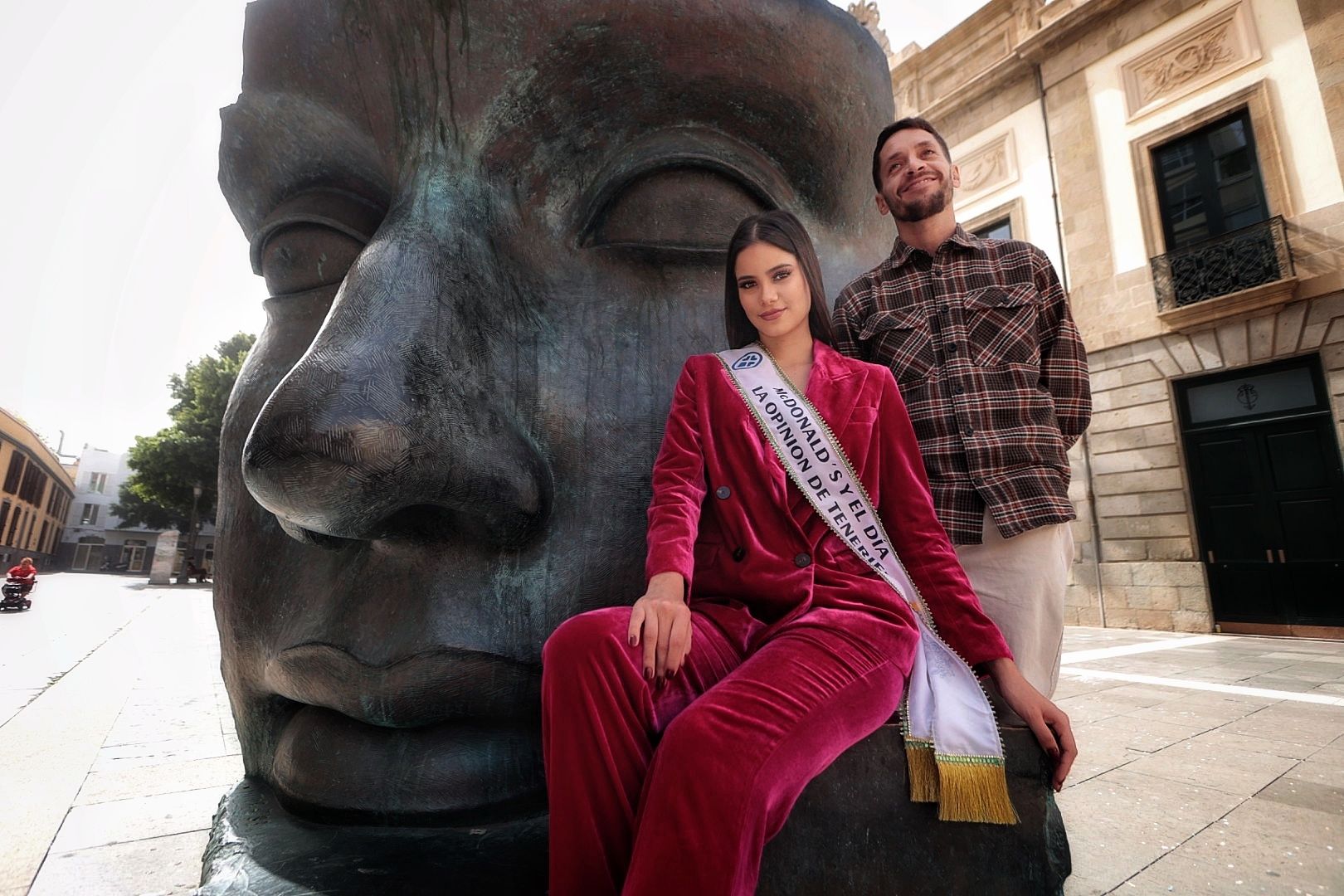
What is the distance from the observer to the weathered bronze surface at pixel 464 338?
3.85ft

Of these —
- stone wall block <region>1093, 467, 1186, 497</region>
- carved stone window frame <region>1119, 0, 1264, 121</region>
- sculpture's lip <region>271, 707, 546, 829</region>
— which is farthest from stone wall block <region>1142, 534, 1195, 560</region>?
sculpture's lip <region>271, 707, 546, 829</region>

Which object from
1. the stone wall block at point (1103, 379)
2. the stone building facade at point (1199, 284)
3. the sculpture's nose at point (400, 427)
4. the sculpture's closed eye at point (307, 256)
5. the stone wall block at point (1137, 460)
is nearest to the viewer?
the sculpture's nose at point (400, 427)

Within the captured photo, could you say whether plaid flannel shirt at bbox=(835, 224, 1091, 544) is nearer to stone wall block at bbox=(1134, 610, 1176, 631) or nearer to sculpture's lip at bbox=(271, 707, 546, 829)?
sculpture's lip at bbox=(271, 707, 546, 829)

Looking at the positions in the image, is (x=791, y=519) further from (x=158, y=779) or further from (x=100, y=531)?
(x=100, y=531)

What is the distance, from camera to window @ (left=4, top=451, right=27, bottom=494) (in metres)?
32.7

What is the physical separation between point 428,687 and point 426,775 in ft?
0.48

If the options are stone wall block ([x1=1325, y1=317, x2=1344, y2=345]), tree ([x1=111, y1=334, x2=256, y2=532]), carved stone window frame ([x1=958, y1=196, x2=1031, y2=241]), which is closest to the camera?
stone wall block ([x1=1325, y1=317, x2=1344, y2=345])

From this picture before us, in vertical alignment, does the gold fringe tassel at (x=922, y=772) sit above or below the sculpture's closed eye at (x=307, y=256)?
below

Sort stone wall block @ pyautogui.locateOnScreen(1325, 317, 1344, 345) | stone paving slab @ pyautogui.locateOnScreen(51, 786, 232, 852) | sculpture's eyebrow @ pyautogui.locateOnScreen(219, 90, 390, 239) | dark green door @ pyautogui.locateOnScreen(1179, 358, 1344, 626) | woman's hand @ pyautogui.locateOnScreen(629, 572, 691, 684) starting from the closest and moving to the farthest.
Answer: woman's hand @ pyautogui.locateOnScreen(629, 572, 691, 684)
sculpture's eyebrow @ pyautogui.locateOnScreen(219, 90, 390, 239)
stone paving slab @ pyautogui.locateOnScreen(51, 786, 232, 852)
stone wall block @ pyautogui.locateOnScreen(1325, 317, 1344, 345)
dark green door @ pyautogui.locateOnScreen(1179, 358, 1344, 626)

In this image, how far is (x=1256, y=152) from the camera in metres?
10.5

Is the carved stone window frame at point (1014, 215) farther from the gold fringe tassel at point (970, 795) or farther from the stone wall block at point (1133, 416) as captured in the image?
the gold fringe tassel at point (970, 795)

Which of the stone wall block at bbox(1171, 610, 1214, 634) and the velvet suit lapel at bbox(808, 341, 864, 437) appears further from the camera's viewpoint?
the stone wall block at bbox(1171, 610, 1214, 634)

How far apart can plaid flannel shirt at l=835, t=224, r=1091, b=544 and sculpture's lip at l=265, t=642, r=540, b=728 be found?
1.01 m

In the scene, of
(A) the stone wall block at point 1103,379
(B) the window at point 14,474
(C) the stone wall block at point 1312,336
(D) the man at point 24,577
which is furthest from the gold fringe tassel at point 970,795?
(B) the window at point 14,474
